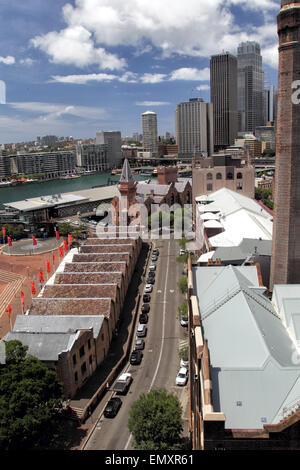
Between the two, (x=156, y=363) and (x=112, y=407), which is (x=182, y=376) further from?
(x=112, y=407)

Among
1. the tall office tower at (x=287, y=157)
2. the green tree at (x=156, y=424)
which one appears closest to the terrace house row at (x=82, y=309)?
the green tree at (x=156, y=424)

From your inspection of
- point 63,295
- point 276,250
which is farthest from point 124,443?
point 63,295

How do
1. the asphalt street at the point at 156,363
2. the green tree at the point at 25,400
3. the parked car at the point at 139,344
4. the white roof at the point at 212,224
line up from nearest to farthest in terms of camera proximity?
the green tree at the point at 25,400
the asphalt street at the point at 156,363
the parked car at the point at 139,344
the white roof at the point at 212,224

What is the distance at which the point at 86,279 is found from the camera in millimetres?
42719

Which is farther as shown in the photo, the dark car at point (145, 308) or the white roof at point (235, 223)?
the white roof at point (235, 223)

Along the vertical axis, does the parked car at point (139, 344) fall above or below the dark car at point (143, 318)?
below

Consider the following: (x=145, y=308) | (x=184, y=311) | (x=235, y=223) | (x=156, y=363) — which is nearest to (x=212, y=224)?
(x=235, y=223)

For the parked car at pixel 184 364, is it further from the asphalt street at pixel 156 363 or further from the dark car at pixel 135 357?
the dark car at pixel 135 357

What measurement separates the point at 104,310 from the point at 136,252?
74.7 feet

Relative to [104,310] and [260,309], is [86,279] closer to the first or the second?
[104,310]

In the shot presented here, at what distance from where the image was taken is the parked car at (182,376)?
28.8 m

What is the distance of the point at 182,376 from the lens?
2938 cm

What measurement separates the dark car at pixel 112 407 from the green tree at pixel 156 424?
209 inches

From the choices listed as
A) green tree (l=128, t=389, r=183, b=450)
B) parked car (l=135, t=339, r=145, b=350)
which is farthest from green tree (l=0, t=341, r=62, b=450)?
parked car (l=135, t=339, r=145, b=350)
